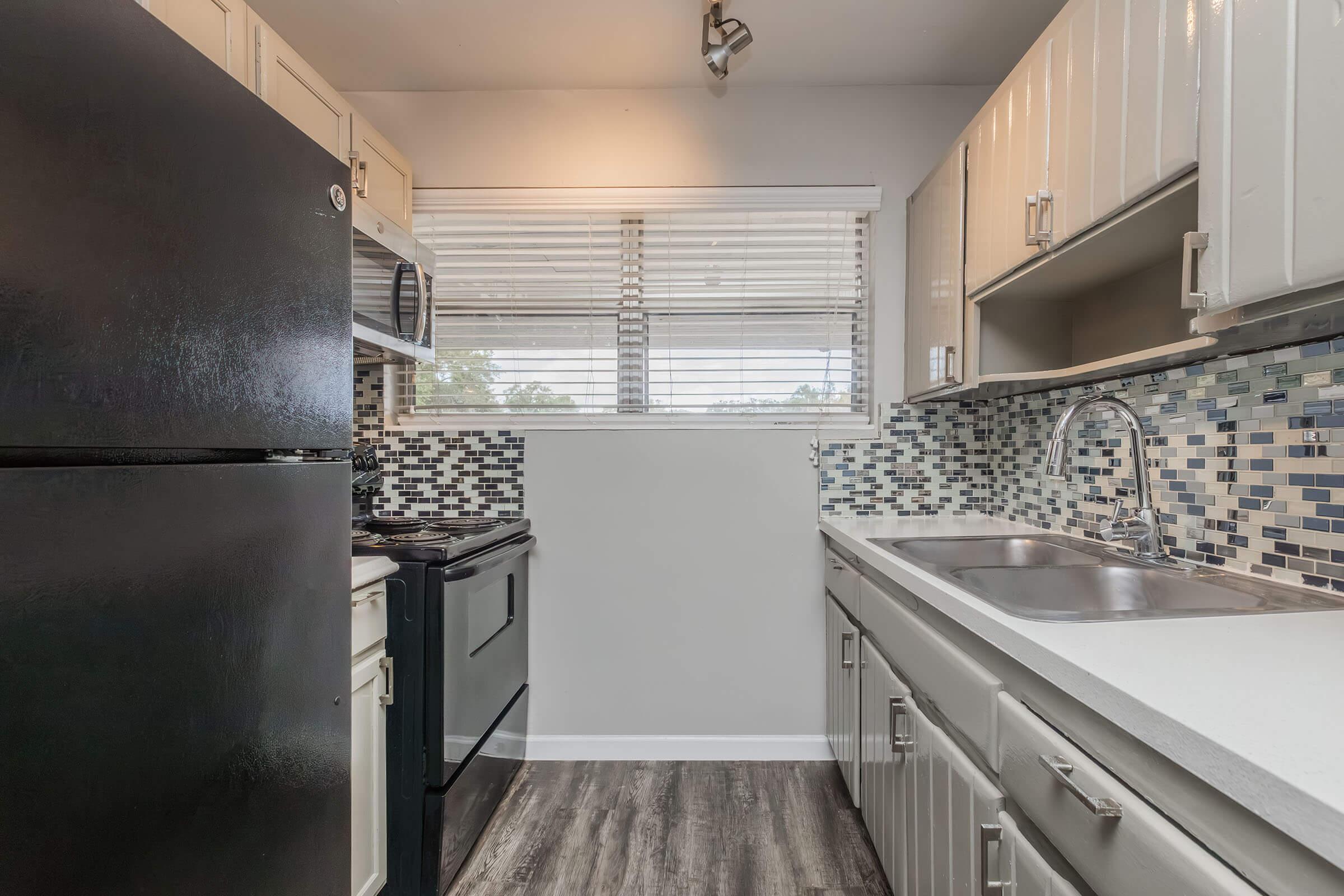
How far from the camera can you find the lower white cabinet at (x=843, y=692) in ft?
5.82

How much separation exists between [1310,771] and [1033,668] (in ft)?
1.09

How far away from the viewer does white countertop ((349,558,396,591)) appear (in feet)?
Result: 4.36

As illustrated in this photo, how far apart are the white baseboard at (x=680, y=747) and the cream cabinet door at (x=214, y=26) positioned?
2.21m

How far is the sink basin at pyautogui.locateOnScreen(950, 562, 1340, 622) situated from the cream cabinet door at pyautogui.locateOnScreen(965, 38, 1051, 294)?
738 millimetres

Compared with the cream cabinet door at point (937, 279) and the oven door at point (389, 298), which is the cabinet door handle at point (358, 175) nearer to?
the oven door at point (389, 298)

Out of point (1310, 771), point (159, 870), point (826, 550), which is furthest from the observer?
point (826, 550)

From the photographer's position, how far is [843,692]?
193 cm

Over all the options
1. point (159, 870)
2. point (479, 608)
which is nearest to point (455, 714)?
point (479, 608)

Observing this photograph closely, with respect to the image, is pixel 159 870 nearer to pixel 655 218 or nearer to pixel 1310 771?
pixel 1310 771

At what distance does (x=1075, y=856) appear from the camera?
714mm

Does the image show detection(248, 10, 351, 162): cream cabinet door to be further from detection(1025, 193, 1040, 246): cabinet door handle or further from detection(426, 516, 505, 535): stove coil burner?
detection(1025, 193, 1040, 246): cabinet door handle

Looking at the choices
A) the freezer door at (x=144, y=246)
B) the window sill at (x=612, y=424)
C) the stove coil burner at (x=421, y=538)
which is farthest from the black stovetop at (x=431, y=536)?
the freezer door at (x=144, y=246)

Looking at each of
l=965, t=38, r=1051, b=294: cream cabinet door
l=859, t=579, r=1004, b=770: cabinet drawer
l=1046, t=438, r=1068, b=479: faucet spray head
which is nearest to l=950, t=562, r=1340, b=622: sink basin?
l=859, t=579, r=1004, b=770: cabinet drawer

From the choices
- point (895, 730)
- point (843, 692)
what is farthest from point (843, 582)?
point (895, 730)
